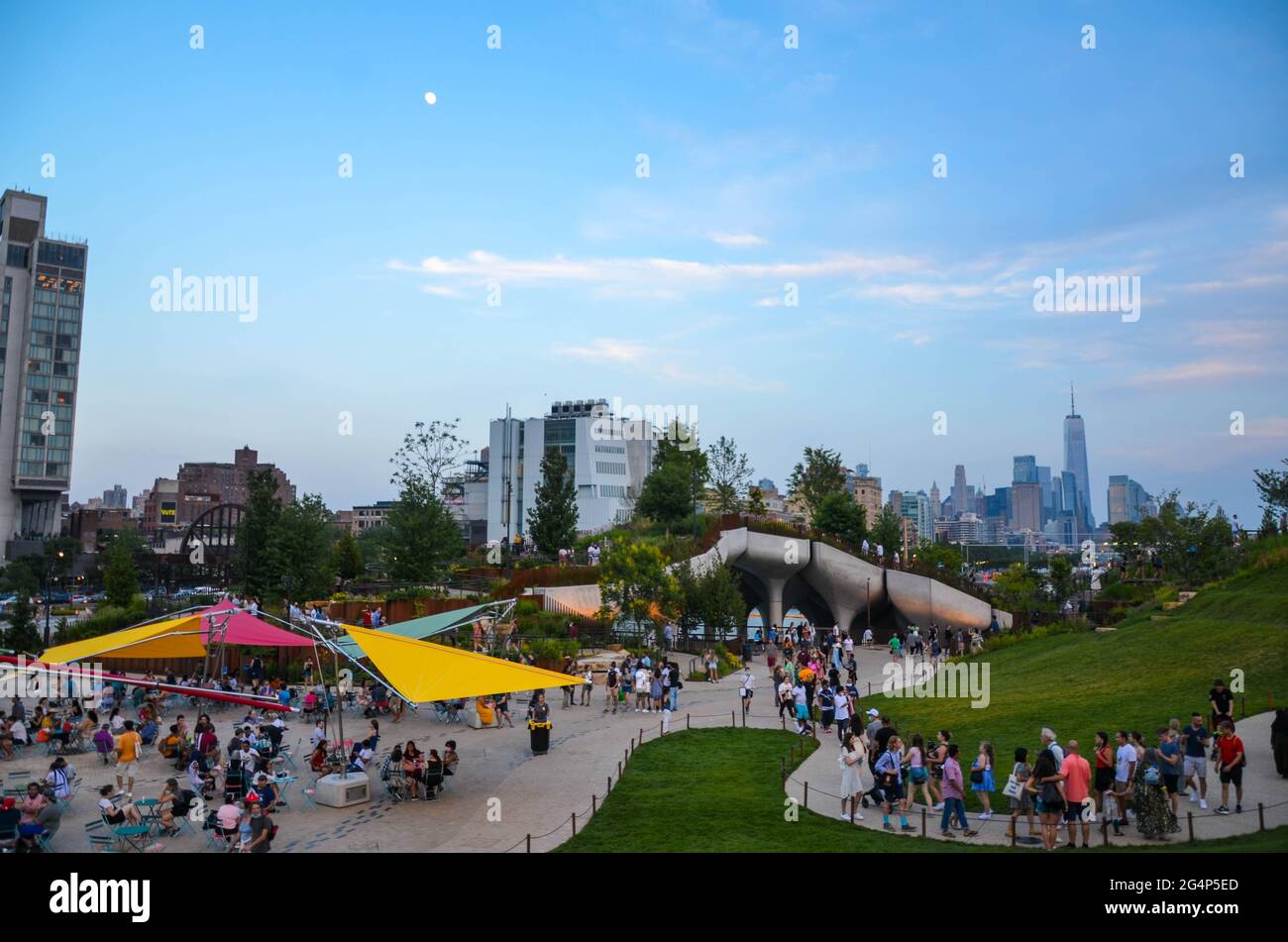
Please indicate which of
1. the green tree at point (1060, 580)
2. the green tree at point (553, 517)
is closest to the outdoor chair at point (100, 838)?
the green tree at point (1060, 580)

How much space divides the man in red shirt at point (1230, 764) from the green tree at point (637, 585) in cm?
2333

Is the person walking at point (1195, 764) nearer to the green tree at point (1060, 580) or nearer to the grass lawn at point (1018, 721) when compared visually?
the grass lawn at point (1018, 721)

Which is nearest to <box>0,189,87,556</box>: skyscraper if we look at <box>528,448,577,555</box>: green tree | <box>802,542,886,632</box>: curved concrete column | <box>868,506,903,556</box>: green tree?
<box>528,448,577,555</box>: green tree

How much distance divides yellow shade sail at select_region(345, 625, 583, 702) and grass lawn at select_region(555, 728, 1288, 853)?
277 cm

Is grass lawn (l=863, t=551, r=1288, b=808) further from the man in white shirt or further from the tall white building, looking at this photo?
the tall white building

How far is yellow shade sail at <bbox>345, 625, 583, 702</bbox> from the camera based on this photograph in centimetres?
1675

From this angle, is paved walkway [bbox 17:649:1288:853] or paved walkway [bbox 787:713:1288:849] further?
paved walkway [bbox 17:649:1288:853]

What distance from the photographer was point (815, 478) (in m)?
77.3

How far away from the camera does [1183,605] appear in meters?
29.9

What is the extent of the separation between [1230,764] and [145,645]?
2668 cm
